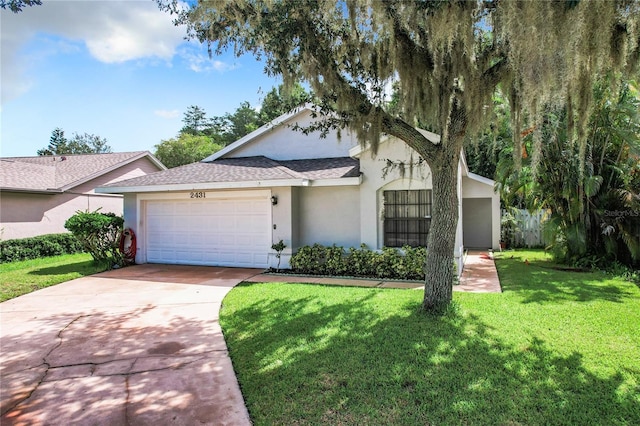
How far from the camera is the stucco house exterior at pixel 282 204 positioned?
370 inches

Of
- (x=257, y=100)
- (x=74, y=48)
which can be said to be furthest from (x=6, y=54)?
(x=257, y=100)

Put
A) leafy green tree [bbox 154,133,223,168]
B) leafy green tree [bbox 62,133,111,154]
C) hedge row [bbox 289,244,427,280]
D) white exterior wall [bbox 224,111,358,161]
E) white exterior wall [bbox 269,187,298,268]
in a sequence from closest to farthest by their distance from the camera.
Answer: hedge row [bbox 289,244,427,280] < white exterior wall [bbox 269,187,298,268] < white exterior wall [bbox 224,111,358,161] < leafy green tree [bbox 154,133,223,168] < leafy green tree [bbox 62,133,111,154]

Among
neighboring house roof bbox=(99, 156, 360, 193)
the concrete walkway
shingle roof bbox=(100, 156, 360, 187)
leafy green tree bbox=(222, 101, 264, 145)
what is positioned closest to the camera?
the concrete walkway

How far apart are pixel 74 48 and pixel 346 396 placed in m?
10.2

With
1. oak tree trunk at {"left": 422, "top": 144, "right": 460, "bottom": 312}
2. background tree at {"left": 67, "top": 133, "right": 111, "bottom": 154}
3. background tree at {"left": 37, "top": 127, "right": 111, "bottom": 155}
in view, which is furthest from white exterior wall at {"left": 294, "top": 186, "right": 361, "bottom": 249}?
background tree at {"left": 67, "top": 133, "right": 111, "bottom": 154}

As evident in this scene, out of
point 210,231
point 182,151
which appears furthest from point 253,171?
point 182,151

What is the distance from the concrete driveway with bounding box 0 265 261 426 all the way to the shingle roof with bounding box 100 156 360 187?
372 cm

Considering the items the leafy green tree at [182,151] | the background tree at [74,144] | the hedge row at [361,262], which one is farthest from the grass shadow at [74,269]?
the background tree at [74,144]

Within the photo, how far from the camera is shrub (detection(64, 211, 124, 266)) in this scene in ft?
34.0

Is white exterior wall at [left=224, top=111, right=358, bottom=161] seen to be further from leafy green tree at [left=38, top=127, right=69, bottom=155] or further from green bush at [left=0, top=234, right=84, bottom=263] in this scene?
leafy green tree at [left=38, top=127, right=69, bottom=155]

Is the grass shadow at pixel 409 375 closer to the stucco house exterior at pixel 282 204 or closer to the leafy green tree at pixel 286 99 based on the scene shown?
the leafy green tree at pixel 286 99

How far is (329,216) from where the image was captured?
1039 cm

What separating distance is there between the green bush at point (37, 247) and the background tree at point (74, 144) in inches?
1697

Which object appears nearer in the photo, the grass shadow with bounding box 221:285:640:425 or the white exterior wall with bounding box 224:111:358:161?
the grass shadow with bounding box 221:285:640:425
